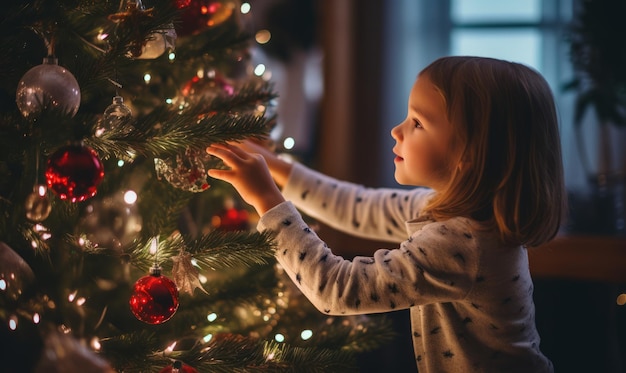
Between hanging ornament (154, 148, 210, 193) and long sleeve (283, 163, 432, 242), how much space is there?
1.09 ft

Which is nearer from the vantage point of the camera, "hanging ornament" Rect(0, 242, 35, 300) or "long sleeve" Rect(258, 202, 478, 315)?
"hanging ornament" Rect(0, 242, 35, 300)

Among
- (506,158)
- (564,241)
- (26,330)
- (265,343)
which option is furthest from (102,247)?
(564,241)

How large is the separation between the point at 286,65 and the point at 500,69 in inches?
54.9

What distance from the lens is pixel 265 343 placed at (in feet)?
2.66

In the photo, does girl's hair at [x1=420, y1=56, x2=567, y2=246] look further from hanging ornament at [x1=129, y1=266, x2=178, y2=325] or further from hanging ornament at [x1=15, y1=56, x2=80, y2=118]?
hanging ornament at [x1=15, y1=56, x2=80, y2=118]

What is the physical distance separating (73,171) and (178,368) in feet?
0.85

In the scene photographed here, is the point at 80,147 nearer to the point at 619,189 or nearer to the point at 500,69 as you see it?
the point at 500,69

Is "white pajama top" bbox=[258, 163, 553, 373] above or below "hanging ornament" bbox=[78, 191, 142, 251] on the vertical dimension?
below

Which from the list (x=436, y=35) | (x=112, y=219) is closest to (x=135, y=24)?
(x=112, y=219)

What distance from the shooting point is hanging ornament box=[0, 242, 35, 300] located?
671mm

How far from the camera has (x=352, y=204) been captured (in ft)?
3.74

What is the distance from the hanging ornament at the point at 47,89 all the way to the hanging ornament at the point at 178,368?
0.99ft

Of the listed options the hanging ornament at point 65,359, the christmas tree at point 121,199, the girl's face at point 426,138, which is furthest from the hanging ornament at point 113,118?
the girl's face at point 426,138

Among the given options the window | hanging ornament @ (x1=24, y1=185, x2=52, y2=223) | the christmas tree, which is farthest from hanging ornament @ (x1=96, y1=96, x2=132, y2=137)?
the window
